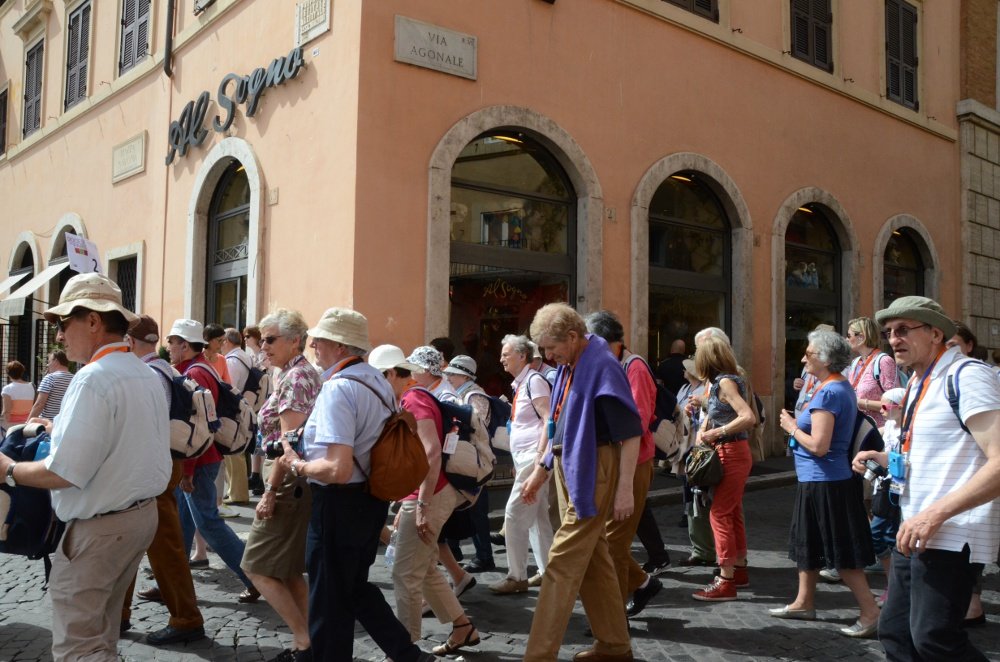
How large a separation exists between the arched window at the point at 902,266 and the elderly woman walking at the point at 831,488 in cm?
1117

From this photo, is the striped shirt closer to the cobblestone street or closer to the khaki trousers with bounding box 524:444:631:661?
the cobblestone street

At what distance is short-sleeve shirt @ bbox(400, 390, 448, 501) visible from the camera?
425 centimetres

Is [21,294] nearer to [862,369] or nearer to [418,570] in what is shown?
[418,570]

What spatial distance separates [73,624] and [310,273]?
6.36 meters

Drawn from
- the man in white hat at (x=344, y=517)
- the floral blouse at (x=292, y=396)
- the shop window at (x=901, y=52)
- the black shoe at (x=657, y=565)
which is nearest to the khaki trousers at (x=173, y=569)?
the floral blouse at (x=292, y=396)

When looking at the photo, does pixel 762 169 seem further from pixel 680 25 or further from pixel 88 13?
pixel 88 13

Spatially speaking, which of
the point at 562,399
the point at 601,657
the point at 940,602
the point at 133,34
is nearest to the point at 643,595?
the point at 601,657

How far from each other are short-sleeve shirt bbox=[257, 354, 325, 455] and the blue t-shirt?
8.83 feet

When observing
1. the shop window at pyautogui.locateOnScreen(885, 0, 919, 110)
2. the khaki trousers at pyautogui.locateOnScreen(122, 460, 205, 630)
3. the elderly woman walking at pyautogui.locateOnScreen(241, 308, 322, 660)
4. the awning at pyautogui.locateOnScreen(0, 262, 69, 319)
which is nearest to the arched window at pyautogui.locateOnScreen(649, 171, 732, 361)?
the shop window at pyautogui.locateOnScreen(885, 0, 919, 110)

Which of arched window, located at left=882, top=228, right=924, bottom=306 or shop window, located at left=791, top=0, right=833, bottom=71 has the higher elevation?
shop window, located at left=791, top=0, right=833, bottom=71

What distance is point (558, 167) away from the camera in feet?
34.3

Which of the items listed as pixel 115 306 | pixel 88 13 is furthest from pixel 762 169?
pixel 88 13

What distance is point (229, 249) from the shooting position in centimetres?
1130

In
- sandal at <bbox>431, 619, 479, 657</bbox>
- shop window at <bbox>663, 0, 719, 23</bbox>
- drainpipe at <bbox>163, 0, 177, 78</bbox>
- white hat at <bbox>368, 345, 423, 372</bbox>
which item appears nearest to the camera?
sandal at <bbox>431, 619, 479, 657</bbox>
